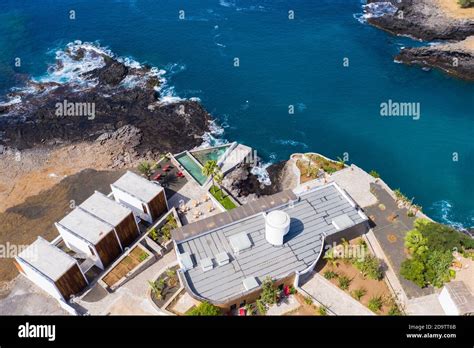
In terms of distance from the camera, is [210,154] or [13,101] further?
[13,101]

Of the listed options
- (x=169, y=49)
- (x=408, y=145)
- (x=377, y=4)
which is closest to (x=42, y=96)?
(x=169, y=49)

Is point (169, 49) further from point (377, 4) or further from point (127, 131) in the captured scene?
point (377, 4)

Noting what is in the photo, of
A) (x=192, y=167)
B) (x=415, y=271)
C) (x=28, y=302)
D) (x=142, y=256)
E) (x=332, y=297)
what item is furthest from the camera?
(x=192, y=167)

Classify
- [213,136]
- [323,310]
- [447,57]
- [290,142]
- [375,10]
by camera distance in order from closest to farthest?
1. [323,310]
2. [290,142]
3. [213,136]
4. [447,57]
5. [375,10]

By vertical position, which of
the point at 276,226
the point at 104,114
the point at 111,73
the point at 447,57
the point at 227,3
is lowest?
the point at 104,114

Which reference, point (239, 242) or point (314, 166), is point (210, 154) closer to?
point (314, 166)

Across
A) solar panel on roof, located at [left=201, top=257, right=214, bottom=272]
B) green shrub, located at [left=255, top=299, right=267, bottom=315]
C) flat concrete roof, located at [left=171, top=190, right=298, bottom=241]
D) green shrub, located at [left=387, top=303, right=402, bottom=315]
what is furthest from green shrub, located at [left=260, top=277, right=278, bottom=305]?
green shrub, located at [left=387, top=303, right=402, bottom=315]

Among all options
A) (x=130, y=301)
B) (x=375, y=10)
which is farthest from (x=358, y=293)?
(x=375, y=10)

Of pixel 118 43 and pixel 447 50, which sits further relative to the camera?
Answer: pixel 118 43
